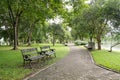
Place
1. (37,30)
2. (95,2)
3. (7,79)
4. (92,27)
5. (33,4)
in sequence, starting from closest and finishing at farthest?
(7,79) → (33,4) → (95,2) → (92,27) → (37,30)

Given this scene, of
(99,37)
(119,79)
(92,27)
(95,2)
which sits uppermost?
(95,2)

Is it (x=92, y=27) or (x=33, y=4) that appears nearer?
(x=33, y=4)

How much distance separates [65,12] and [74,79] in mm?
8451

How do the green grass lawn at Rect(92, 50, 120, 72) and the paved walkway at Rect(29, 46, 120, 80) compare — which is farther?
the green grass lawn at Rect(92, 50, 120, 72)

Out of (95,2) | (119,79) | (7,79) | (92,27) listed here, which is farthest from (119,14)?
(92,27)

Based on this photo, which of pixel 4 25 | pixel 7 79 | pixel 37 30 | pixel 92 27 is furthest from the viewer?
pixel 37 30

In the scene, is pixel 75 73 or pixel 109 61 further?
pixel 109 61

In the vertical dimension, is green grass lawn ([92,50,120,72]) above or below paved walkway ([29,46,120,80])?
above

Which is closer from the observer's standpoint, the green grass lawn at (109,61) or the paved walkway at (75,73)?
the paved walkway at (75,73)

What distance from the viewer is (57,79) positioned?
20.5ft

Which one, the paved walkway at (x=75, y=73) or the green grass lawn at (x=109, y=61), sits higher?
the green grass lawn at (x=109, y=61)

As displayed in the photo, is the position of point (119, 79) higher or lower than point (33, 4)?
lower

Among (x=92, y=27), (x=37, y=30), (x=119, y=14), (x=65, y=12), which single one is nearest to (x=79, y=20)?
(x=92, y=27)

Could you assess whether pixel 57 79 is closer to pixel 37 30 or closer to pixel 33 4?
pixel 33 4
